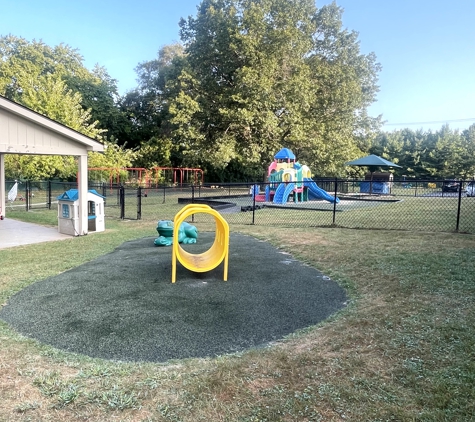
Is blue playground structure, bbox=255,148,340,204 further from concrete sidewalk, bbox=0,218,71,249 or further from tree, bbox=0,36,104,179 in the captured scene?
tree, bbox=0,36,104,179

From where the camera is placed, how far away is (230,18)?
24453 mm

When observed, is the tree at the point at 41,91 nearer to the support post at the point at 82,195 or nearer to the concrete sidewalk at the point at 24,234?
the concrete sidewalk at the point at 24,234

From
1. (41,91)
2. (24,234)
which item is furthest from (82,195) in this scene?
(41,91)

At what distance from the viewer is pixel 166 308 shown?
3.93m

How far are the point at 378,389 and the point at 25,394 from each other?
2220 mm

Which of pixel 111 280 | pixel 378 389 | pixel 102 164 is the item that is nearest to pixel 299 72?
pixel 102 164

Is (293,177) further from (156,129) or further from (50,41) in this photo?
(50,41)

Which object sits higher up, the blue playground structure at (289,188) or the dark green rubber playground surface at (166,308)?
the blue playground structure at (289,188)

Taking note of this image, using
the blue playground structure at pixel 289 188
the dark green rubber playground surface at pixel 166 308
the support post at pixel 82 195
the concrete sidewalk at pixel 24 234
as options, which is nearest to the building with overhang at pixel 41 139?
the support post at pixel 82 195

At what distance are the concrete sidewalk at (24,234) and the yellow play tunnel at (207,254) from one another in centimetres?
439

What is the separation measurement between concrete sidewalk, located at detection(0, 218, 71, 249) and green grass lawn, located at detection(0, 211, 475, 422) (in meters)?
4.21

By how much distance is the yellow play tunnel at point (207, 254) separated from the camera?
4.88 m

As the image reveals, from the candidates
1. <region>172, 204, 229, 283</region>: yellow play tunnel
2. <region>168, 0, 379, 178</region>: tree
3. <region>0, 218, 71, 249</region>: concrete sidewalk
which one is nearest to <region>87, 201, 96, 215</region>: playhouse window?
<region>0, 218, 71, 249</region>: concrete sidewalk

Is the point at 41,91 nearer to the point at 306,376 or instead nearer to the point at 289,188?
the point at 289,188
